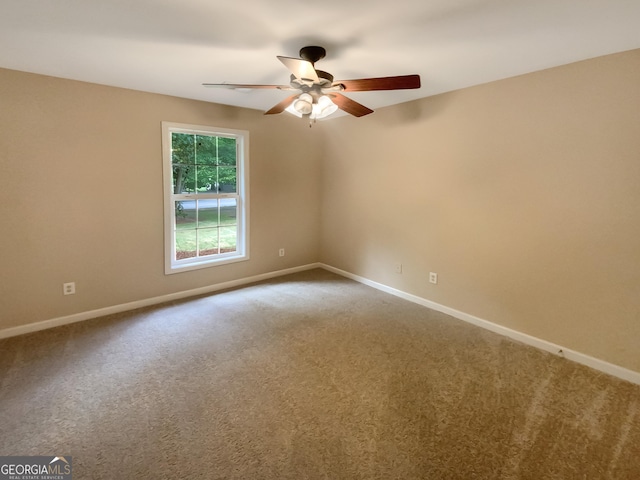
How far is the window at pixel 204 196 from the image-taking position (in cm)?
365

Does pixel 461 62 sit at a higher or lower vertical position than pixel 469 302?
higher

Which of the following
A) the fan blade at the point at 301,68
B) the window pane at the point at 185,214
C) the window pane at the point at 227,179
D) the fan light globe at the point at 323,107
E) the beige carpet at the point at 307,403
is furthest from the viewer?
the window pane at the point at 227,179

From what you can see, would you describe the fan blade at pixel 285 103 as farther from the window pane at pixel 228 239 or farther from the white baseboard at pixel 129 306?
the white baseboard at pixel 129 306

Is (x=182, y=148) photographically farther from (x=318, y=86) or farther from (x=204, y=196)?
(x=318, y=86)

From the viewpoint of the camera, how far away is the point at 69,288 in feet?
10.1

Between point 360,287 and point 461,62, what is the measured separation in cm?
270

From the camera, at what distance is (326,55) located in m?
2.37

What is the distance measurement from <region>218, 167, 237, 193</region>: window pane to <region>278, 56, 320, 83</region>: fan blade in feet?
7.33

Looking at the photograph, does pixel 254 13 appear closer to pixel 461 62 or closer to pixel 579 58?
pixel 461 62

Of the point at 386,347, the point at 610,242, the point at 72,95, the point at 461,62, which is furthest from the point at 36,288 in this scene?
the point at 610,242

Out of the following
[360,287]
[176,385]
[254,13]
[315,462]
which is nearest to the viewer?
[315,462]

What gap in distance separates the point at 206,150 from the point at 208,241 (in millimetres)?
1098

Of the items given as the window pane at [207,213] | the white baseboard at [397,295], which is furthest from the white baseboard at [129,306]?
the window pane at [207,213]

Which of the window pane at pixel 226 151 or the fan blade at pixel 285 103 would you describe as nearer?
the fan blade at pixel 285 103
